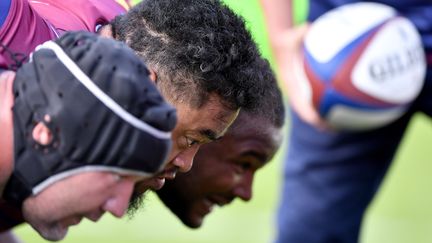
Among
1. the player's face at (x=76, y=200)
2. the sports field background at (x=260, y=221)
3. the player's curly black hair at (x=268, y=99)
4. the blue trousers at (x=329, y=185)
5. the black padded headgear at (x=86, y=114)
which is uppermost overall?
the black padded headgear at (x=86, y=114)

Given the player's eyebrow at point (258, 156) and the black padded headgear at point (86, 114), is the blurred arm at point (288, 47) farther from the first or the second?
the black padded headgear at point (86, 114)

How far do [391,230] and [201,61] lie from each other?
2.59 metres

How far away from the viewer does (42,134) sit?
76.8 inches

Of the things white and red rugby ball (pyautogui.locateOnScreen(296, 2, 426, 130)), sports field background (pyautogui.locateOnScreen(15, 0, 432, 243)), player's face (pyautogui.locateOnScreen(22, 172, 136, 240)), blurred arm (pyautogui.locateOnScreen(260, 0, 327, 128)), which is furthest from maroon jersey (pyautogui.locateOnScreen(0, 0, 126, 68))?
sports field background (pyautogui.locateOnScreen(15, 0, 432, 243))

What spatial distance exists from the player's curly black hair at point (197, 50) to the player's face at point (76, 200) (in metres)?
0.50

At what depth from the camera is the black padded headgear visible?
1947mm

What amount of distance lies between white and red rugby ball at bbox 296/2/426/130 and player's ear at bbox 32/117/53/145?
168 cm

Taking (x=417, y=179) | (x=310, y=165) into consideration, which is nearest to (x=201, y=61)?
(x=310, y=165)

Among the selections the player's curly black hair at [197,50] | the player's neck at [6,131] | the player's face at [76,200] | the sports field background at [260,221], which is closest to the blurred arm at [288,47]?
the sports field background at [260,221]

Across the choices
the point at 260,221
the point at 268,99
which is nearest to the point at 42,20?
the point at 268,99

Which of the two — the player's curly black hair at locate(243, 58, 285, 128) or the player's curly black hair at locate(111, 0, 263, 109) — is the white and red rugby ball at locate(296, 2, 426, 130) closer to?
the player's curly black hair at locate(243, 58, 285, 128)

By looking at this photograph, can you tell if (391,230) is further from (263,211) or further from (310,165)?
(310,165)

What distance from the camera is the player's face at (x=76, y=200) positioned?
199cm

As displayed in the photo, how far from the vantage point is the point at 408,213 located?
502cm
